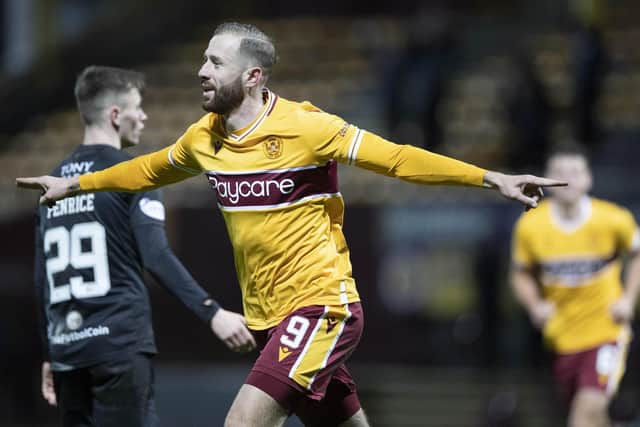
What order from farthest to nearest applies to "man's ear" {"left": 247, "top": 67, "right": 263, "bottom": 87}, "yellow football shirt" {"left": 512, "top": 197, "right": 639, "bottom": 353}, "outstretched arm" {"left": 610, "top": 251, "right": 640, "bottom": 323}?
1. "yellow football shirt" {"left": 512, "top": 197, "right": 639, "bottom": 353}
2. "outstretched arm" {"left": 610, "top": 251, "right": 640, "bottom": 323}
3. "man's ear" {"left": 247, "top": 67, "right": 263, "bottom": 87}

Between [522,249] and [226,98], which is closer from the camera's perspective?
[226,98]

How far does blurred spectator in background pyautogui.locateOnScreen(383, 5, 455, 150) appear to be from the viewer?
1314 cm

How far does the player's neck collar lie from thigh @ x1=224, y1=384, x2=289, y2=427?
384 centimetres

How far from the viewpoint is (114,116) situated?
6277 millimetres

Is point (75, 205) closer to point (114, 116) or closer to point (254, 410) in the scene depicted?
point (114, 116)

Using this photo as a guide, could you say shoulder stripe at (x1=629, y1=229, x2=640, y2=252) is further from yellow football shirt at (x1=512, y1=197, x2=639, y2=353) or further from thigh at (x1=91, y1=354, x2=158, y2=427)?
thigh at (x1=91, y1=354, x2=158, y2=427)

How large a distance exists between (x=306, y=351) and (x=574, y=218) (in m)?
3.75

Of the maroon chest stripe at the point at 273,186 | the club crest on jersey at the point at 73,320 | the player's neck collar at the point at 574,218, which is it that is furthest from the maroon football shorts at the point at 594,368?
the club crest on jersey at the point at 73,320

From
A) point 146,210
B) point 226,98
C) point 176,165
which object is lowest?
point 146,210

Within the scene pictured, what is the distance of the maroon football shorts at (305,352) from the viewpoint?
17.6 feet

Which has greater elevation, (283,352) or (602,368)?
(283,352)

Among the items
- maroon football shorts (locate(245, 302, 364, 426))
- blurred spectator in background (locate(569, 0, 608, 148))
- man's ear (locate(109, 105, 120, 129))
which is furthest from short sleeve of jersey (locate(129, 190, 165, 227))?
blurred spectator in background (locate(569, 0, 608, 148))

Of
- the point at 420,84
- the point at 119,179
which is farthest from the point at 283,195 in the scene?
the point at 420,84

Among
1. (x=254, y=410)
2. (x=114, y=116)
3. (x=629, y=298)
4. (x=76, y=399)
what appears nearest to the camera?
(x=254, y=410)
